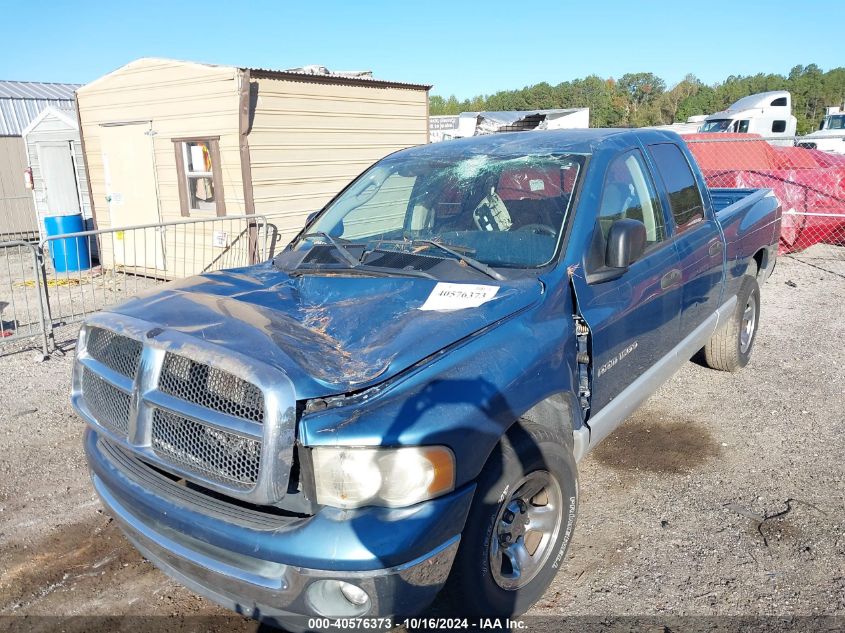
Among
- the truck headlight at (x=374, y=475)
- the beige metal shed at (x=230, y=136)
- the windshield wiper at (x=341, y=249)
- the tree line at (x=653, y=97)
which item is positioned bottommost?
the truck headlight at (x=374, y=475)

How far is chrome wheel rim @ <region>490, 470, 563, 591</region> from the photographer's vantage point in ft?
8.63

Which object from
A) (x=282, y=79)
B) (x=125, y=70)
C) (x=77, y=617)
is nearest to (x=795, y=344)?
(x=77, y=617)

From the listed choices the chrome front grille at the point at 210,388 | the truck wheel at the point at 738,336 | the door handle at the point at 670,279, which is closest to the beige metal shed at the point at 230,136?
the truck wheel at the point at 738,336

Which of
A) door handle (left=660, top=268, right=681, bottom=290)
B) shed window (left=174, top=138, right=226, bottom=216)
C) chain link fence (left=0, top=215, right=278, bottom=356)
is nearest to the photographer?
door handle (left=660, top=268, right=681, bottom=290)

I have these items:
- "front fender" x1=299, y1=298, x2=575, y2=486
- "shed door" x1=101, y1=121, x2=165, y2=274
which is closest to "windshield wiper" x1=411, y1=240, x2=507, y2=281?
"front fender" x1=299, y1=298, x2=575, y2=486

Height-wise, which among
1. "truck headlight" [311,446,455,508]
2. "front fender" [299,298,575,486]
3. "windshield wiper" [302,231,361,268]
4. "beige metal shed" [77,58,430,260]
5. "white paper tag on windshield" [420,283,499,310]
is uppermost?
"beige metal shed" [77,58,430,260]

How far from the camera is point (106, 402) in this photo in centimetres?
272

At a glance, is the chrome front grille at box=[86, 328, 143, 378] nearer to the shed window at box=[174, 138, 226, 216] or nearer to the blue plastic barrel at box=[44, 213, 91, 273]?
the shed window at box=[174, 138, 226, 216]

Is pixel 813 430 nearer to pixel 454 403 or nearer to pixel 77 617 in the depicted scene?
pixel 454 403

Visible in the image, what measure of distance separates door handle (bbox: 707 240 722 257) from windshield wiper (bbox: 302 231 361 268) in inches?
97.0

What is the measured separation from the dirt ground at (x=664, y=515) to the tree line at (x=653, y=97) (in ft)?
179

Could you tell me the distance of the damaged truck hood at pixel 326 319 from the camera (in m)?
2.33

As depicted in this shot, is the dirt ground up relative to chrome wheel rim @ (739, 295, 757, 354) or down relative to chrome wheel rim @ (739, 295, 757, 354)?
down

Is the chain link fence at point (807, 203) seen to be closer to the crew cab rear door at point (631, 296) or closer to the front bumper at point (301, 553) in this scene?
the crew cab rear door at point (631, 296)
